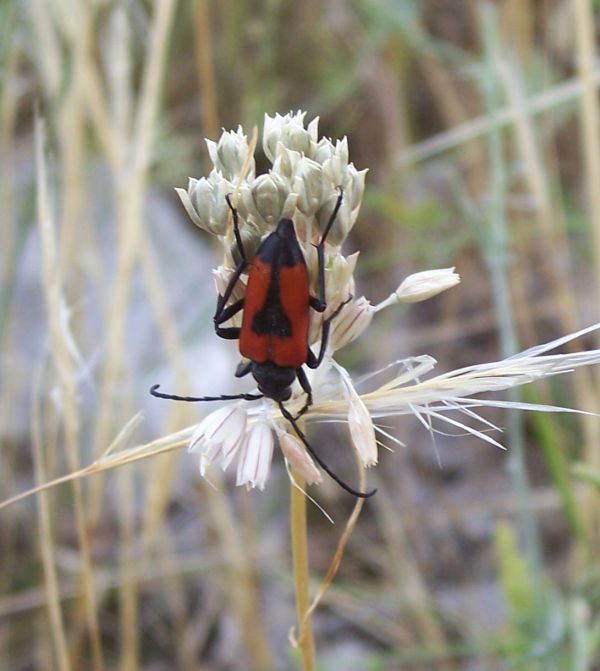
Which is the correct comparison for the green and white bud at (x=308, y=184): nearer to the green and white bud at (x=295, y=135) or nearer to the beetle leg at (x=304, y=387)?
the green and white bud at (x=295, y=135)

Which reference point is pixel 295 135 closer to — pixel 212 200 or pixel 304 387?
pixel 212 200

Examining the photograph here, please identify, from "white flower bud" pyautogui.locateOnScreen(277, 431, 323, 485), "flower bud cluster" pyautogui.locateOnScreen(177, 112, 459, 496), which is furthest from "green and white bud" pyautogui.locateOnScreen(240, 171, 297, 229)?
"white flower bud" pyautogui.locateOnScreen(277, 431, 323, 485)

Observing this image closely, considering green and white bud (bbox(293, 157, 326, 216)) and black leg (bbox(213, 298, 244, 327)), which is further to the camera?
black leg (bbox(213, 298, 244, 327))

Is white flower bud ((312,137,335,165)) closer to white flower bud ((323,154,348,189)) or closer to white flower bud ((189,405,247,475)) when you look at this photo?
white flower bud ((323,154,348,189))

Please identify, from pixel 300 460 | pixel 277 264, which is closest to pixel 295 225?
pixel 277 264

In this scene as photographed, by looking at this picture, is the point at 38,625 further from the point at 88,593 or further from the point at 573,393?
the point at 573,393

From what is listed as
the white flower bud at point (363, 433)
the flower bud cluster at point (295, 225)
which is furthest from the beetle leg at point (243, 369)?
the white flower bud at point (363, 433)
